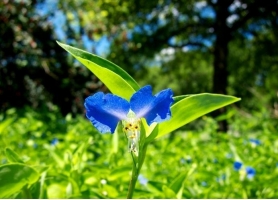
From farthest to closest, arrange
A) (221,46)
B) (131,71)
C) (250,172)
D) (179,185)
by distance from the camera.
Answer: (131,71)
(221,46)
(250,172)
(179,185)

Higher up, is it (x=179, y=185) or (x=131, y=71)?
(x=131, y=71)

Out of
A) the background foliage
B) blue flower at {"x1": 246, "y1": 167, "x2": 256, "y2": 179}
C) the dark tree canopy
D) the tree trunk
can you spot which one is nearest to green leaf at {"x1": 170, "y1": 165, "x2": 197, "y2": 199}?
the background foliage

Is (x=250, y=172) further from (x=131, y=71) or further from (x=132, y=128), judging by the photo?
(x=131, y=71)

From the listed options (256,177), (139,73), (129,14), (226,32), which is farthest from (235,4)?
(256,177)

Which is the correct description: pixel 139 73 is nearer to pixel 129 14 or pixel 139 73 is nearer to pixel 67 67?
pixel 129 14

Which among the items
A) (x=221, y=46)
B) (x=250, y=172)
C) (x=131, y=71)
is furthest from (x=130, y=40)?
(x=250, y=172)

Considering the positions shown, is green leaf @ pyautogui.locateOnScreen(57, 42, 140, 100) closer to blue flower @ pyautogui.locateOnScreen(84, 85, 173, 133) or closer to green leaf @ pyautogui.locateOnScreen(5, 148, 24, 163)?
blue flower @ pyautogui.locateOnScreen(84, 85, 173, 133)

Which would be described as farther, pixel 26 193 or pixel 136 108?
pixel 26 193
